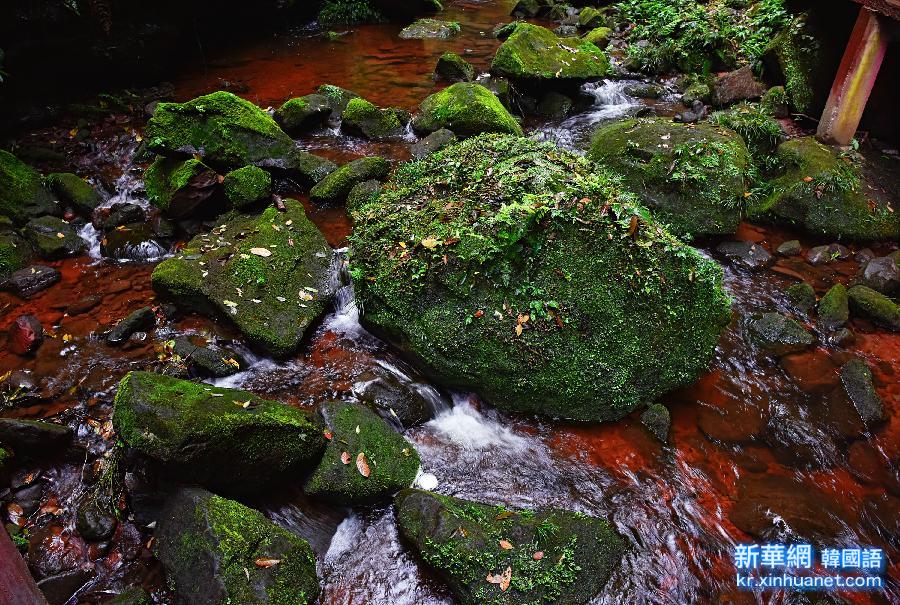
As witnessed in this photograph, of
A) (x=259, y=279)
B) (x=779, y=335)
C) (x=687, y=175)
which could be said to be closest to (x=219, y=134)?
(x=259, y=279)

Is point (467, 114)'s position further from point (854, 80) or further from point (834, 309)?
point (834, 309)

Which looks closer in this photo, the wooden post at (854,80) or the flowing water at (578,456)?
the flowing water at (578,456)

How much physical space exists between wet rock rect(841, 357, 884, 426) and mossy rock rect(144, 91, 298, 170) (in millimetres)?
7626

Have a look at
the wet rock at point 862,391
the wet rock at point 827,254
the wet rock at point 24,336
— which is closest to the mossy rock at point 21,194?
the wet rock at point 24,336

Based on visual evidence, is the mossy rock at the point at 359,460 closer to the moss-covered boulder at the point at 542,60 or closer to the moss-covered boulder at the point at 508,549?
the moss-covered boulder at the point at 508,549

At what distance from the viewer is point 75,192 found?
7.77 metres

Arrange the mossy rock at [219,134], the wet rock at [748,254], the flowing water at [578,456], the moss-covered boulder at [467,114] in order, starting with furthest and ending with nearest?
the moss-covered boulder at [467,114]
the mossy rock at [219,134]
the wet rock at [748,254]
the flowing water at [578,456]

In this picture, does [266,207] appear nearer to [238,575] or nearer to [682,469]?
[238,575]

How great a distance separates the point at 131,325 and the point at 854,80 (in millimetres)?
10210

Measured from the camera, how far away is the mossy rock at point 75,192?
25.4 feet

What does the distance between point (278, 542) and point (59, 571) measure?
5.39 feet

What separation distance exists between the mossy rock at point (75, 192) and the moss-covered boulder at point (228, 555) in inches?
224

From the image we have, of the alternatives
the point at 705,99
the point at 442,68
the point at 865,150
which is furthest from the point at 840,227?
the point at 442,68

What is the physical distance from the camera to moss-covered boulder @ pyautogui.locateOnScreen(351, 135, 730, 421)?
5.02 metres
